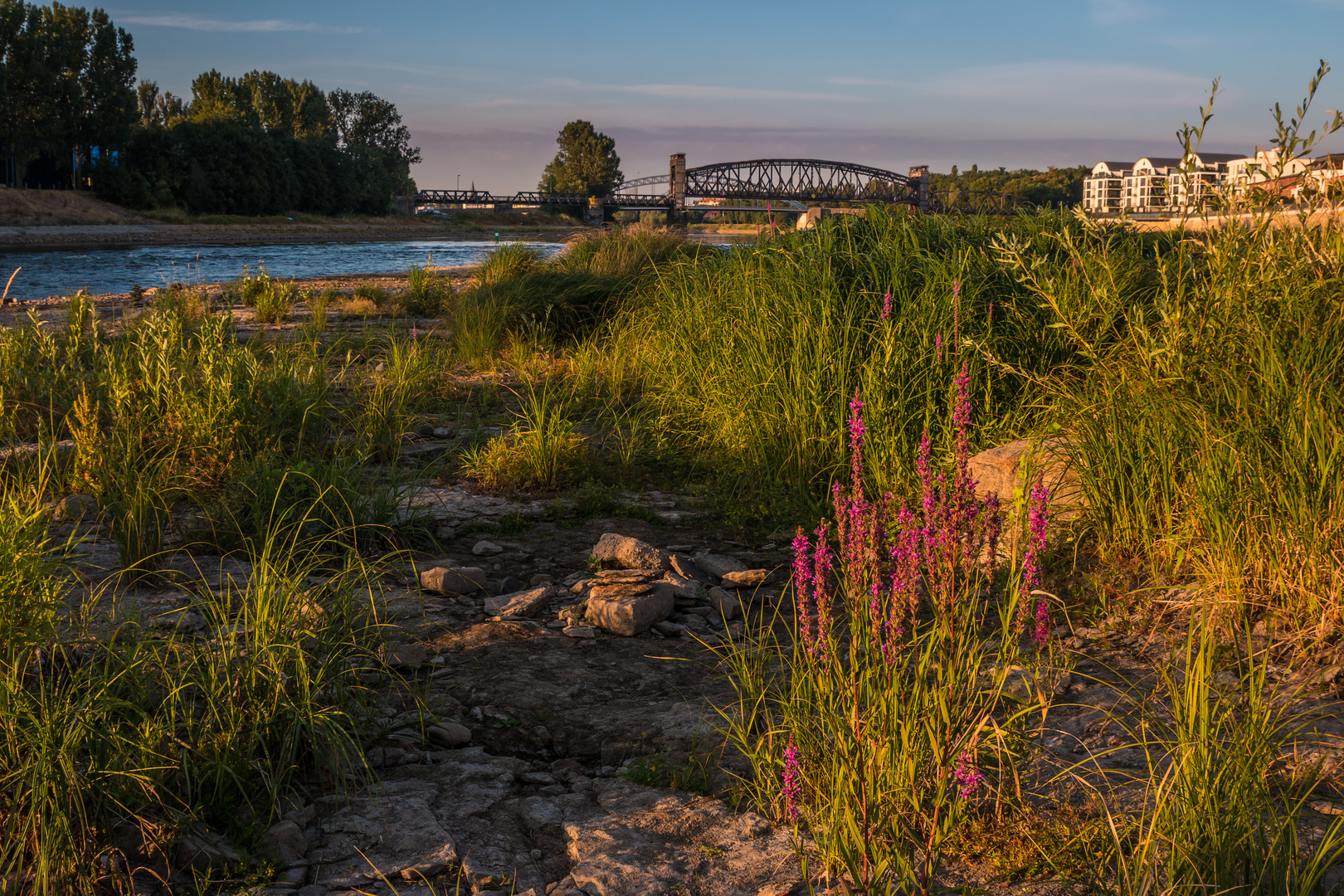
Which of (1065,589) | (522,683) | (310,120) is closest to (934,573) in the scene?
(522,683)

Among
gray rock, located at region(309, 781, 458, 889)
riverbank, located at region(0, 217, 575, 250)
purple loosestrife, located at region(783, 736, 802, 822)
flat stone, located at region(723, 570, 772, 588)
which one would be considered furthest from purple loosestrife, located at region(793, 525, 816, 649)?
riverbank, located at region(0, 217, 575, 250)

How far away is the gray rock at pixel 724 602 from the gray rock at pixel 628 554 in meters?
0.38

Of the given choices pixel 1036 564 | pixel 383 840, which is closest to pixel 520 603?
pixel 383 840

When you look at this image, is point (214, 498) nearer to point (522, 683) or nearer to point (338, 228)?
point (522, 683)

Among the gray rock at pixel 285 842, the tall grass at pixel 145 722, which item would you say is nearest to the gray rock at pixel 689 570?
the tall grass at pixel 145 722

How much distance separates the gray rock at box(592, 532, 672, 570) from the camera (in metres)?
4.55

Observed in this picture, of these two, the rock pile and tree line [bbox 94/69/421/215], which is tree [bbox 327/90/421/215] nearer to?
tree line [bbox 94/69/421/215]

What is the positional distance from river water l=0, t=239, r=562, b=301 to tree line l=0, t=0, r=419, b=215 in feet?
54.8

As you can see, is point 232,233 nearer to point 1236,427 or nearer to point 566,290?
point 566,290

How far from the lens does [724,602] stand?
13.9 ft

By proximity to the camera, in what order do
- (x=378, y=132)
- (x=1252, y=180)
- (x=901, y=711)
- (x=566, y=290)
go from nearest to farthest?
1. (x=901, y=711)
2. (x=1252, y=180)
3. (x=566, y=290)
4. (x=378, y=132)

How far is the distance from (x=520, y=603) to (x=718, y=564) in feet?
3.54

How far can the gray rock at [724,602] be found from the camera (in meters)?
4.18

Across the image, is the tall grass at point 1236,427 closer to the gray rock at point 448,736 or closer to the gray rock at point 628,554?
the gray rock at point 628,554
